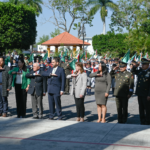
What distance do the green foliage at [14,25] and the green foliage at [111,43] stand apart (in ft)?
47.0

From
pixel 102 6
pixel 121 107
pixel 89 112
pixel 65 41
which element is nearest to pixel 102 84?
pixel 121 107

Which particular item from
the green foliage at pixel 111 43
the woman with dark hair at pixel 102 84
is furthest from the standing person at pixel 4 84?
the green foliage at pixel 111 43

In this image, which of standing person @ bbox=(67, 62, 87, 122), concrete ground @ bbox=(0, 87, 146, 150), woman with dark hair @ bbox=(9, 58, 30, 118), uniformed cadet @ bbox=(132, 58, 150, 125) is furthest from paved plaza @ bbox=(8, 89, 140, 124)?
concrete ground @ bbox=(0, 87, 146, 150)

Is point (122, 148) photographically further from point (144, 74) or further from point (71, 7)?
point (71, 7)

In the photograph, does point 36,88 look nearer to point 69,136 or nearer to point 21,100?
point 21,100

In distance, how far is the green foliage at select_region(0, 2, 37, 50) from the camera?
41469 mm

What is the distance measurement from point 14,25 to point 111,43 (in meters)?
18.3

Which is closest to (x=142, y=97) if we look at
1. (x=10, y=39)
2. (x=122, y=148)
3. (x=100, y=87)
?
(x=100, y=87)

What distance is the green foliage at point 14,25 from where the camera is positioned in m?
41.5

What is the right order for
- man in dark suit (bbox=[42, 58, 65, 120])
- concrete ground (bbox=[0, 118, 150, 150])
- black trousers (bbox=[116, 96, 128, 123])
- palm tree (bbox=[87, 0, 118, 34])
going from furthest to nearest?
palm tree (bbox=[87, 0, 118, 34]) < man in dark suit (bbox=[42, 58, 65, 120]) < black trousers (bbox=[116, 96, 128, 123]) < concrete ground (bbox=[0, 118, 150, 150])

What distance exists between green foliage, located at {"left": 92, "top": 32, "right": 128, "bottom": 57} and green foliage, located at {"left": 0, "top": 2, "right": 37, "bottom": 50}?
14.3m

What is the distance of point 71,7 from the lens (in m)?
56.5

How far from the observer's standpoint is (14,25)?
138ft

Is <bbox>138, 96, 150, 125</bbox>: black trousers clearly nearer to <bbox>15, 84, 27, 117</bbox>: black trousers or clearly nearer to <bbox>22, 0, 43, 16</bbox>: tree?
<bbox>15, 84, 27, 117</bbox>: black trousers
